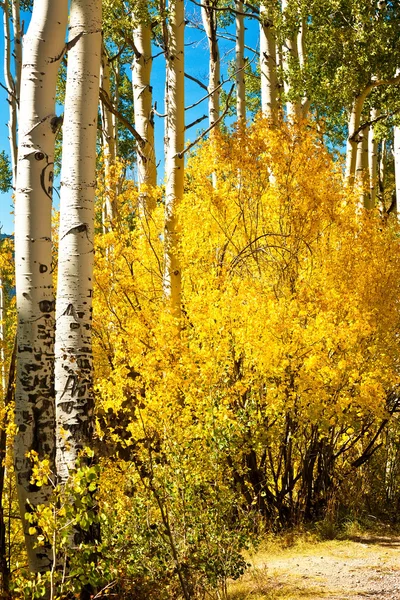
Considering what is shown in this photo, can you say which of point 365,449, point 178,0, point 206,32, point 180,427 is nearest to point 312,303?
point 180,427

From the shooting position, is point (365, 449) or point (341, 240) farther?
point (365, 449)

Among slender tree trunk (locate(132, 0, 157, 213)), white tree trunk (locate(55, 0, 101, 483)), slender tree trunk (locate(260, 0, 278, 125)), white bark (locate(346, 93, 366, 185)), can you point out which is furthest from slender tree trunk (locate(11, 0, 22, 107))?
white tree trunk (locate(55, 0, 101, 483))

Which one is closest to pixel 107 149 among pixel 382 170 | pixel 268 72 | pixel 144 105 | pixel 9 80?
pixel 9 80

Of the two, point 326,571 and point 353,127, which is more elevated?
point 353,127

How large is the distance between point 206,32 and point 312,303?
29.6 feet

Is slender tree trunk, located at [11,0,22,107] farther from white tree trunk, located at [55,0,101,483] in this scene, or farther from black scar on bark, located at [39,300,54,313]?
black scar on bark, located at [39,300,54,313]

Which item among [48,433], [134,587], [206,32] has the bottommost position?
[134,587]

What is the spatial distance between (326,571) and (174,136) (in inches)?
200

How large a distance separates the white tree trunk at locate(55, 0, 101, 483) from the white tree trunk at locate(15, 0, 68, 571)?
0.19 meters

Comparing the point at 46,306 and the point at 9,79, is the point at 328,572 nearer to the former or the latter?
the point at 46,306

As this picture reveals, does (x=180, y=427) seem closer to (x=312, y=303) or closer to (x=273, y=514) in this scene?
(x=312, y=303)

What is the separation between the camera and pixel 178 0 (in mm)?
7551

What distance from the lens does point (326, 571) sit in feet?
18.8

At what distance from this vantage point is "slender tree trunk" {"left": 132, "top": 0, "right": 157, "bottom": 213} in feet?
27.9
